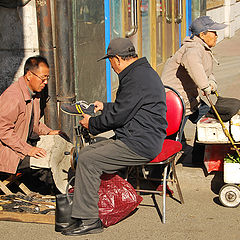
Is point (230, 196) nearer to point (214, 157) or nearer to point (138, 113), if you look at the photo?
point (214, 157)

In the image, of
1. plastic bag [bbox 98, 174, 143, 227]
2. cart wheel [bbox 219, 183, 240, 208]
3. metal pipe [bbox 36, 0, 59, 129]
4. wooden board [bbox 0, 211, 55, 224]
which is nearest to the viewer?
plastic bag [bbox 98, 174, 143, 227]

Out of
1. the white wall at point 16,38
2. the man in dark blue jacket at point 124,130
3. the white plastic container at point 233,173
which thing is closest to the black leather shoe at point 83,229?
the man in dark blue jacket at point 124,130

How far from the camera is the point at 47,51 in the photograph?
5.41 m

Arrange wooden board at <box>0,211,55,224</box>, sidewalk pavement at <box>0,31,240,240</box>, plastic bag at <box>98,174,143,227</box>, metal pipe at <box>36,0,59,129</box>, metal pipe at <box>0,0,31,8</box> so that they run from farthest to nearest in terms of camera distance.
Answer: metal pipe at <box>0,0,31,8</box> < metal pipe at <box>36,0,59,129</box> < wooden board at <box>0,211,55,224</box> < plastic bag at <box>98,174,143,227</box> < sidewalk pavement at <box>0,31,240,240</box>

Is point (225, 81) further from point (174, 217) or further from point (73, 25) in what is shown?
point (174, 217)

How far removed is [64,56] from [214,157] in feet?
6.57

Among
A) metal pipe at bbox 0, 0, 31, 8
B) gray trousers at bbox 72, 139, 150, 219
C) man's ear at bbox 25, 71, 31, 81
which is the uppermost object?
metal pipe at bbox 0, 0, 31, 8

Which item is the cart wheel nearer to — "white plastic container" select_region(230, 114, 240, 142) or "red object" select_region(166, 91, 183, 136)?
"white plastic container" select_region(230, 114, 240, 142)

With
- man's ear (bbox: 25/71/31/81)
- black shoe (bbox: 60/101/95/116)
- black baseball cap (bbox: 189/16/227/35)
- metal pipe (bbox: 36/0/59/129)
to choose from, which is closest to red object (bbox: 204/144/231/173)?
black baseball cap (bbox: 189/16/227/35)

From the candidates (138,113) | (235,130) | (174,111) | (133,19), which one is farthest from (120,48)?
(133,19)

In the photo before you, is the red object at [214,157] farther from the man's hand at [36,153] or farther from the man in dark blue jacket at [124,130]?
the man's hand at [36,153]

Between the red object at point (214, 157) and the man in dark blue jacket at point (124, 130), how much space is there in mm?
1279

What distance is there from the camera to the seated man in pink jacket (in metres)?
4.54

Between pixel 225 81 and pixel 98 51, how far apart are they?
4.41m
